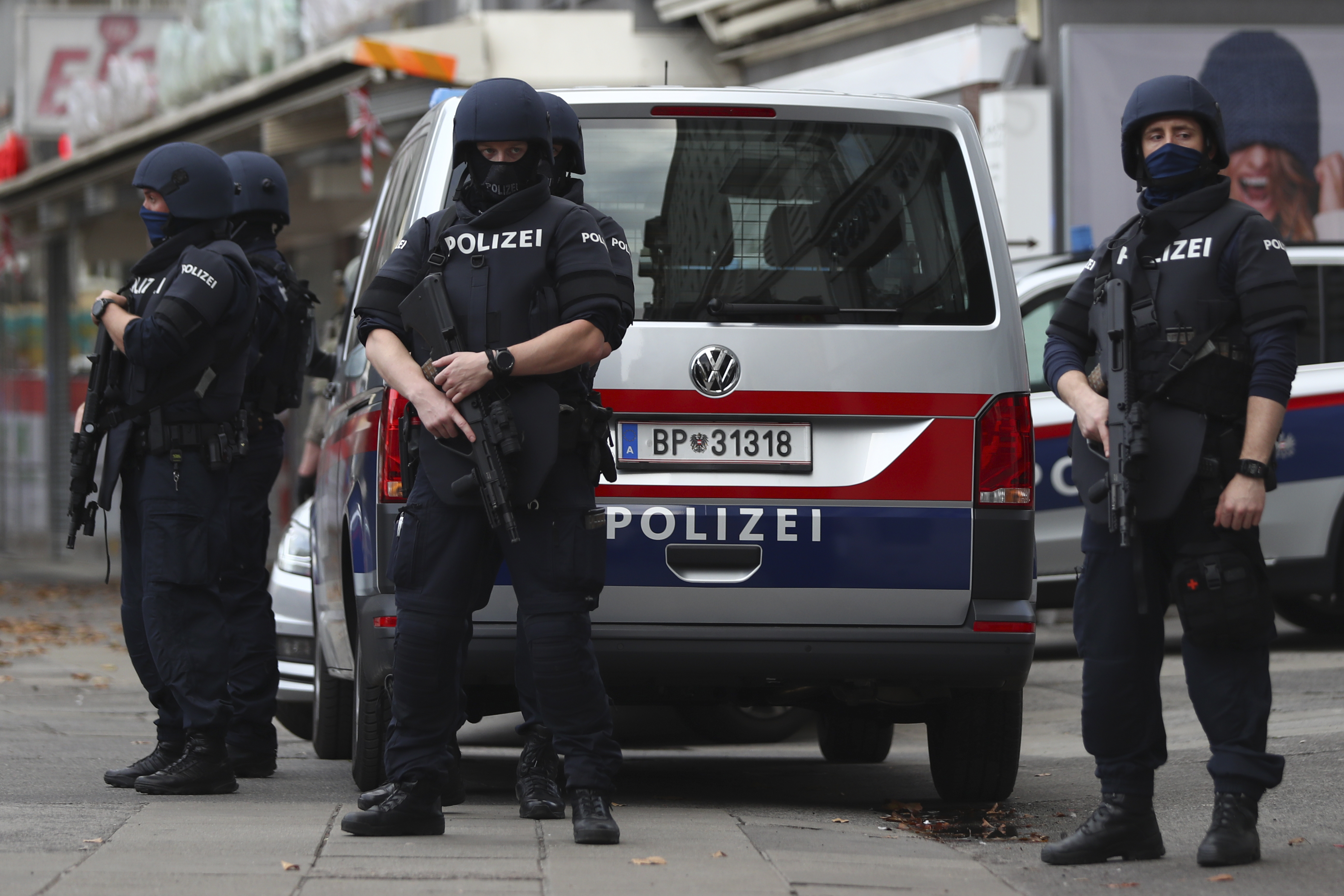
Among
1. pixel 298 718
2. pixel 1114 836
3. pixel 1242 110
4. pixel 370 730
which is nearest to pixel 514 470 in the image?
pixel 370 730

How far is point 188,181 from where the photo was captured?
623 centimetres

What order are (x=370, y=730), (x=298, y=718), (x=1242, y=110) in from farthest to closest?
1. (x=1242, y=110)
2. (x=298, y=718)
3. (x=370, y=730)

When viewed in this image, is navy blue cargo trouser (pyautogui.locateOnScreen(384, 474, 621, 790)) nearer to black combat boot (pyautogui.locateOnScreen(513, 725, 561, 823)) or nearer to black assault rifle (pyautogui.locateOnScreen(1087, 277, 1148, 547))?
black combat boot (pyautogui.locateOnScreen(513, 725, 561, 823))

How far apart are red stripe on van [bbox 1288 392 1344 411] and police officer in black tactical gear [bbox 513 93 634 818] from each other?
5502mm

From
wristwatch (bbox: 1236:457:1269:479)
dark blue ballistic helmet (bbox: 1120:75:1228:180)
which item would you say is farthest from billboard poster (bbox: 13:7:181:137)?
wristwatch (bbox: 1236:457:1269:479)

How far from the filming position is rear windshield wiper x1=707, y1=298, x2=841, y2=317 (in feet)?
17.9

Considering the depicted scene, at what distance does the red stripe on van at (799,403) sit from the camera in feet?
17.8

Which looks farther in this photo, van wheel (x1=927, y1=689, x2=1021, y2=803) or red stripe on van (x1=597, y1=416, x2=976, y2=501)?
van wheel (x1=927, y1=689, x2=1021, y2=803)

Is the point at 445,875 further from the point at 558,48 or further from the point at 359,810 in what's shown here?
the point at 558,48

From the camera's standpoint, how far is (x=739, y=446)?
5.44 meters

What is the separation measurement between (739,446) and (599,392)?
1.38ft

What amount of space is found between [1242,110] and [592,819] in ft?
32.6

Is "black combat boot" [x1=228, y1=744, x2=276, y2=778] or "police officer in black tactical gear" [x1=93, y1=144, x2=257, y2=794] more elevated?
"police officer in black tactical gear" [x1=93, y1=144, x2=257, y2=794]

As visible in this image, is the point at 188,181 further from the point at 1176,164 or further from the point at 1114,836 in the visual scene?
the point at 1114,836
